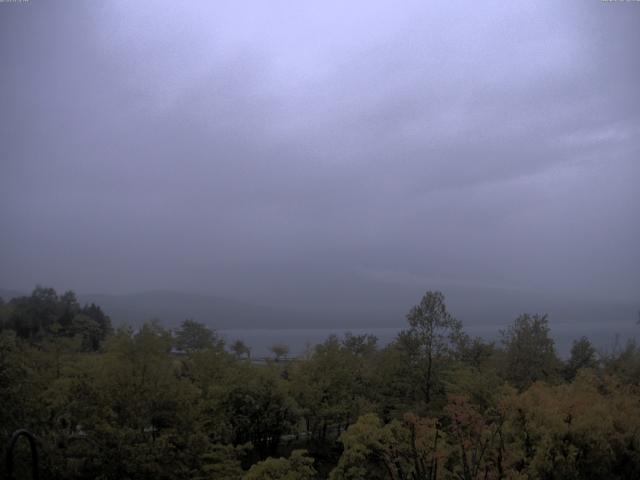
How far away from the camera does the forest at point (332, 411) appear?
15508mm

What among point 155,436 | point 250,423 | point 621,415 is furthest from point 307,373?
point 621,415

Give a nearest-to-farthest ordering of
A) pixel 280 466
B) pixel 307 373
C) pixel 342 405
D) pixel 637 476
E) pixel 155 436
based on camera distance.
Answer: pixel 280 466
pixel 637 476
pixel 155 436
pixel 342 405
pixel 307 373

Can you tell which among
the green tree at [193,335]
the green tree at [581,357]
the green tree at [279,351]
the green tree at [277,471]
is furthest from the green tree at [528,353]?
the green tree at [193,335]

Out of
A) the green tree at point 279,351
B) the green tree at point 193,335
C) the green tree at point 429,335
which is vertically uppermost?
the green tree at point 429,335

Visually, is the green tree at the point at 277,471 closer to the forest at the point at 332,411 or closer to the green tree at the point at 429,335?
the forest at the point at 332,411

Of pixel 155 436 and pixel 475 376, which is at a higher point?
pixel 475 376

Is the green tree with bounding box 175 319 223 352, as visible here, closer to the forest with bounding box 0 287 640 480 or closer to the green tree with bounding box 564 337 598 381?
the forest with bounding box 0 287 640 480

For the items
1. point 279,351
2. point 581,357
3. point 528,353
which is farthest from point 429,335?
point 279,351

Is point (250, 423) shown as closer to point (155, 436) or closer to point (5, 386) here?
point (155, 436)

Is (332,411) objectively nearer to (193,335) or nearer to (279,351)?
(279,351)

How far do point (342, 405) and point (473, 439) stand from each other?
13.1m

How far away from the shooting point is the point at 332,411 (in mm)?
27797

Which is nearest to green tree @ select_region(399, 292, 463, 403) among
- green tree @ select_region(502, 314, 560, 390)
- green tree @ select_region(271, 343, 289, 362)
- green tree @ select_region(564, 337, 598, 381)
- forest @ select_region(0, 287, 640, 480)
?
forest @ select_region(0, 287, 640, 480)

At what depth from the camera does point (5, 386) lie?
15422 millimetres
